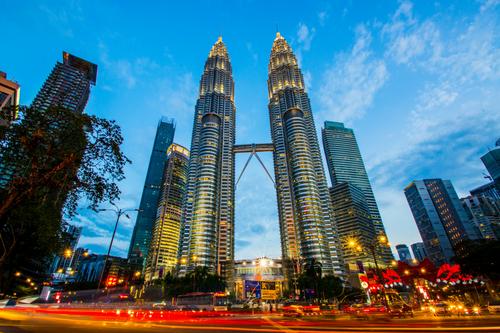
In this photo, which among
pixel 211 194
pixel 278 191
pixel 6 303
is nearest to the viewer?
pixel 6 303

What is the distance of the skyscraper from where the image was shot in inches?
5733

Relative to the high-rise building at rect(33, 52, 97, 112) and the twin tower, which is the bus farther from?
the high-rise building at rect(33, 52, 97, 112)

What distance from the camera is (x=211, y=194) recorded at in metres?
163

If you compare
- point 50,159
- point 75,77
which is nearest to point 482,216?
point 50,159

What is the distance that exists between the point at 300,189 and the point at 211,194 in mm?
59086

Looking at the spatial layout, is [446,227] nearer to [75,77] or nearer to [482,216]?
[482,216]

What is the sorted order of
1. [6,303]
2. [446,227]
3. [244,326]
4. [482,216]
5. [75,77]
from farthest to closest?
1. [446,227]
2. [482,216]
3. [75,77]
4. [6,303]
5. [244,326]

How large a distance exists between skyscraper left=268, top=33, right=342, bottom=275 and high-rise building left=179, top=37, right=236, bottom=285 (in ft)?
118

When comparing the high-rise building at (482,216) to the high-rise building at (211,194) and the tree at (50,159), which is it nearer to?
the high-rise building at (211,194)

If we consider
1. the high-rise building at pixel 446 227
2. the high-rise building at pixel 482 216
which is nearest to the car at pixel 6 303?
the high-rise building at pixel 482 216

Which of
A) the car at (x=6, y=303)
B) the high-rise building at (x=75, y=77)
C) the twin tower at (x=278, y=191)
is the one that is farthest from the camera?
the high-rise building at (x=75, y=77)

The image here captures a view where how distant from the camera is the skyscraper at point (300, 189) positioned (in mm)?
145625

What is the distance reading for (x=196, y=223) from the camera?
15500 centimetres

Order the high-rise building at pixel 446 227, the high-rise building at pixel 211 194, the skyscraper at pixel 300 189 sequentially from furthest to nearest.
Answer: the high-rise building at pixel 446 227, the high-rise building at pixel 211 194, the skyscraper at pixel 300 189
